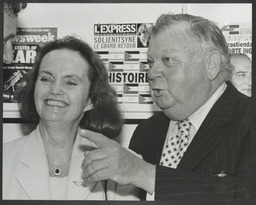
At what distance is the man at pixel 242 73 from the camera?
2.26 m

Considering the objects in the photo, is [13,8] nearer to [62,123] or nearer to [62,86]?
[62,86]

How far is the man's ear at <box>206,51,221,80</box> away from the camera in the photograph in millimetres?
2221

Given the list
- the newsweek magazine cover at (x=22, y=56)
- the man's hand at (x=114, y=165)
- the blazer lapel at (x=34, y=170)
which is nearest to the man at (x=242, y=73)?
the man's hand at (x=114, y=165)

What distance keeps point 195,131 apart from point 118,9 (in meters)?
0.70

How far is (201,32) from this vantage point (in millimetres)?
2217


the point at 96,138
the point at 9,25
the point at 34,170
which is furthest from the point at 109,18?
the point at 34,170

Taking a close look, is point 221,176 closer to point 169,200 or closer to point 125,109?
point 169,200

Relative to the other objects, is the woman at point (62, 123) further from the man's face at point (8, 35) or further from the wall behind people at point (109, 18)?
the man's face at point (8, 35)

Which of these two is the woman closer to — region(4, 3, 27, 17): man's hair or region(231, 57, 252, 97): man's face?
region(4, 3, 27, 17): man's hair

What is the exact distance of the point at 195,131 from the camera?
2.26 meters

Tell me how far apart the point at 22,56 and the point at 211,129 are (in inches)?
38.5

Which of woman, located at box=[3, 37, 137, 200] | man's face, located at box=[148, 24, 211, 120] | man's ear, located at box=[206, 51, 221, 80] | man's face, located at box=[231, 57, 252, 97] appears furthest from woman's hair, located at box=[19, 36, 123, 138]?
man's face, located at box=[231, 57, 252, 97]

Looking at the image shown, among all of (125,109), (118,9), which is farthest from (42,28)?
(125,109)

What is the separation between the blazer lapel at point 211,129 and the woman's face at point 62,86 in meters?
0.55
